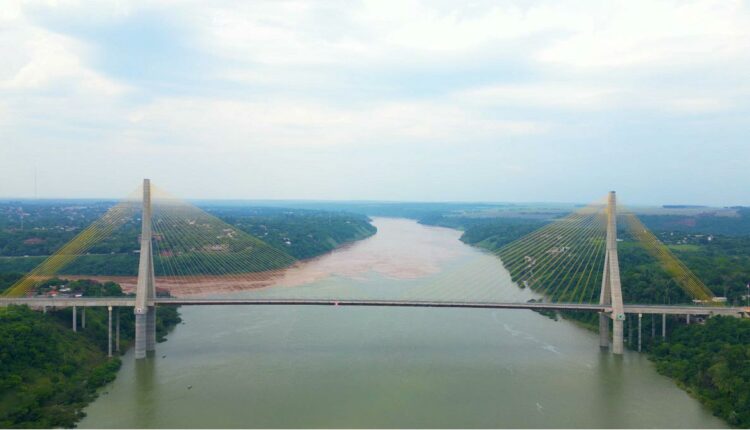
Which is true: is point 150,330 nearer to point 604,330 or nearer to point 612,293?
point 604,330

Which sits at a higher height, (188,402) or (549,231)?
(549,231)

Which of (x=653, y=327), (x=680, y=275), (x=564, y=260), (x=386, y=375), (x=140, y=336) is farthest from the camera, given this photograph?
(x=564, y=260)

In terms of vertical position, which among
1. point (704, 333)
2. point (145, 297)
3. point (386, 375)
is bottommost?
point (386, 375)

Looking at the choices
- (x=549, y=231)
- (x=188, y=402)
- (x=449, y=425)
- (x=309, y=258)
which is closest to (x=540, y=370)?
(x=449, y=425)

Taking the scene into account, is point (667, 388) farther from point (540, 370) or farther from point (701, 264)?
point (701, 264)

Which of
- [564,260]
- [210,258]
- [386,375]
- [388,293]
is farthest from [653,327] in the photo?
[210,258]

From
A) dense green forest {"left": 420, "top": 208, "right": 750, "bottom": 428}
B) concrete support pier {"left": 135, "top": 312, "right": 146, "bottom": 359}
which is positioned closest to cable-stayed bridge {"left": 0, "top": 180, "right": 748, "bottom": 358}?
concrete support pier {"left": 135, "top": 312, "right": 146, "bottom": 359}
